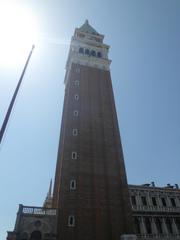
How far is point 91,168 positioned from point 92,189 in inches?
110

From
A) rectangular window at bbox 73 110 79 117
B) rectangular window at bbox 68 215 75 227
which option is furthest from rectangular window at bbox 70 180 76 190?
rectangular window at bbox 73 110 79 117

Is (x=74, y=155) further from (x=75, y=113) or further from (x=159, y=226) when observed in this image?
(x=159, y=226)

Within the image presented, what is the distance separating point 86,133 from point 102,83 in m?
12.7

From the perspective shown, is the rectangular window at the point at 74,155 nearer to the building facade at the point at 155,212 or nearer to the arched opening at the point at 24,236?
the arched opening at the point at 24,236

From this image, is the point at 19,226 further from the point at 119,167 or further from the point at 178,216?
the point at 178,216

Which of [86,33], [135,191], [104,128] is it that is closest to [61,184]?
[104,128]

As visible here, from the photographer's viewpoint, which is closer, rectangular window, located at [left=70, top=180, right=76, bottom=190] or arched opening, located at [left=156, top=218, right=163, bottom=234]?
rectangular window, located at [left=70, top=180, right=76, bottom=190]

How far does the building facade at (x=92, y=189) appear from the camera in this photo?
70.9 feet

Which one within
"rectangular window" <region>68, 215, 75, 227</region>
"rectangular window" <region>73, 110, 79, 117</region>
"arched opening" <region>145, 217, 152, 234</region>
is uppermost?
"rectangular window" <region>73, 110, 79, 117</region>

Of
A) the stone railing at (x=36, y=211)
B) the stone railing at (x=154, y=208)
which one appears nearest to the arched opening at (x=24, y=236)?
the stone railing at (x=36, y=211)

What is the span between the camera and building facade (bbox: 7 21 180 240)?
21.6m

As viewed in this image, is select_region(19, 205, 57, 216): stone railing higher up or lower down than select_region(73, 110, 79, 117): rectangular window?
lower down

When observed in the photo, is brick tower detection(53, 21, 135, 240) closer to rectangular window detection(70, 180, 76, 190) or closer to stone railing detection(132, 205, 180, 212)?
rectangular window detection(70, 180, 76, 190)

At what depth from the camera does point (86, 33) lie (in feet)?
161
